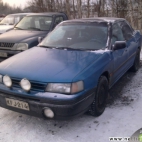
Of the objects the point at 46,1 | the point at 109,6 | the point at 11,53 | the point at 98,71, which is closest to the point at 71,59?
the point at 98,71

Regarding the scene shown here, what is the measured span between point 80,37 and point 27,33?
273cm

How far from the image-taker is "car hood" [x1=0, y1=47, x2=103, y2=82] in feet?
8.36

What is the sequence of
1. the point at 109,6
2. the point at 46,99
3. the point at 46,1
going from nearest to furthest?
the point at 46,99, the point at 109,6, the point at 46,1

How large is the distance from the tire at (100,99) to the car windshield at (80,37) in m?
0.65

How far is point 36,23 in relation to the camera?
6430 millimetres

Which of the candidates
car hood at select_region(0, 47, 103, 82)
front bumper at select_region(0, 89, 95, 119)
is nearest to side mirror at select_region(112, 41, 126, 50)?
car hood at select_region(0, 47, 103, 82)

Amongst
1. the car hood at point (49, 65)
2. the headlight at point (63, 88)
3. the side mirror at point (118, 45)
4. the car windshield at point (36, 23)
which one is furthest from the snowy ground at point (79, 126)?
the car windshield at point (36, 23)

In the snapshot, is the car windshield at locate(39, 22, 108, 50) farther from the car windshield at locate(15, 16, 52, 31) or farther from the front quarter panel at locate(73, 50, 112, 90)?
the car windshield at locate(15, 16, 52, 31)

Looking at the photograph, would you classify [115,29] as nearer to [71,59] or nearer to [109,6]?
[71,59]

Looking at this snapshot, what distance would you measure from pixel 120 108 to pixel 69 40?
1.55 metres

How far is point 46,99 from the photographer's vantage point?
2.44 metres

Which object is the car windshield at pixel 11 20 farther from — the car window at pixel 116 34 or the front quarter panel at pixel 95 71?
the front quarter panel at pixel 95 71

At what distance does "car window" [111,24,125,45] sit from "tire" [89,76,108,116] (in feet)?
2.84

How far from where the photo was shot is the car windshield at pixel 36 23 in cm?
629
